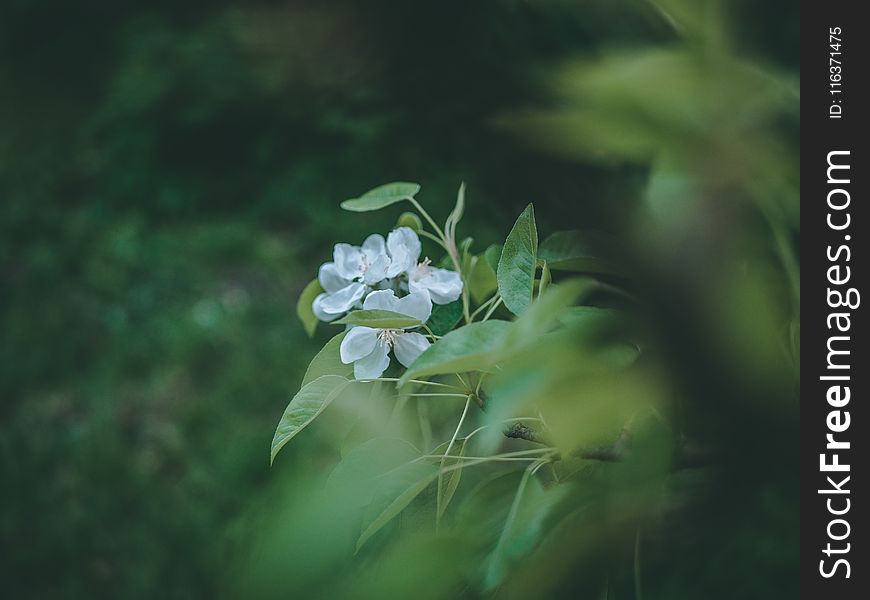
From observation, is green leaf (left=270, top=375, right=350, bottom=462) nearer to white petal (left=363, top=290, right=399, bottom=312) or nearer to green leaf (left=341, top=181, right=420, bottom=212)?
white petal (left=363, top=290, right=399, bottom=312)

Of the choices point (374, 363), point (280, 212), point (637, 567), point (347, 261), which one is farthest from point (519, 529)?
point (280, 212)

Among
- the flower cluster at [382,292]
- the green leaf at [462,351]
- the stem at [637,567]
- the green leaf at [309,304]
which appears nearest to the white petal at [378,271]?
the flower cluster at [382,292]

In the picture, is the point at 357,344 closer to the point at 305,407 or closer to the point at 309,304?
the point at 305,407

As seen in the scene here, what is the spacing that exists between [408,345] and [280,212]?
1.78 meters

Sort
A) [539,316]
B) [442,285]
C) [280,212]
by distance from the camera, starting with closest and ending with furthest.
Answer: [539,316]
[442,285]
[280,212]

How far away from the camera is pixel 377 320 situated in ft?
1.56

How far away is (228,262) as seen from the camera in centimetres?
218

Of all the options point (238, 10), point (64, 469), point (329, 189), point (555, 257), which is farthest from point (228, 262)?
point (555, 257)

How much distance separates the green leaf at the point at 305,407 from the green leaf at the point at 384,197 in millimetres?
170

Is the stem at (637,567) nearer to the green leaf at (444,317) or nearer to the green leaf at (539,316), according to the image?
the green leaf at (539,316)

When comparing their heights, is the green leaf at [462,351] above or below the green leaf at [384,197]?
below

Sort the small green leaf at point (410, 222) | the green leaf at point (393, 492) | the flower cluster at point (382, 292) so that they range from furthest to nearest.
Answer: the small green leaf at point (410, 222), the flower cluster at point (382, 292), the green leaf at point (393, 492)

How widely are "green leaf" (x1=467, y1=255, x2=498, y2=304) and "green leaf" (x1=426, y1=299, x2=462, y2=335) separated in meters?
0.04

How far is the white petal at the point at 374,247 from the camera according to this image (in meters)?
0.65
